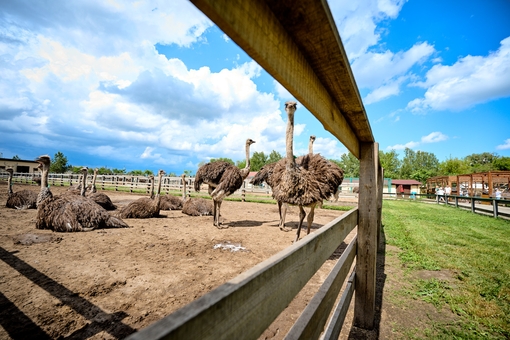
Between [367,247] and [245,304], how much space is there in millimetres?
2255

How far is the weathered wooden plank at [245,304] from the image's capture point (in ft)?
1.56

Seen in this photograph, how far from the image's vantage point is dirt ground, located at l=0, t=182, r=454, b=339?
244cm

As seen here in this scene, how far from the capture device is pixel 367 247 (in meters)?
2.52

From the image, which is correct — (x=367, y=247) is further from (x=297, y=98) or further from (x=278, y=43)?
(x=278, y=43)

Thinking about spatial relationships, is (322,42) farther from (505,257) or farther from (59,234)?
(59,234)

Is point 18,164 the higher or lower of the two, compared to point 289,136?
higher

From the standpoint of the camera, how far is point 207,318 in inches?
21.1

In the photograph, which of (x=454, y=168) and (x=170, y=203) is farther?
(x=454, y=168)

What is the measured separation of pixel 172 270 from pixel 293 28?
393 cm

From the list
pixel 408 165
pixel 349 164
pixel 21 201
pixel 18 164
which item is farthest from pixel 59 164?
pixel 408 165

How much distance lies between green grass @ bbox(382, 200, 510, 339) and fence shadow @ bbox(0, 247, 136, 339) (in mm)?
3361

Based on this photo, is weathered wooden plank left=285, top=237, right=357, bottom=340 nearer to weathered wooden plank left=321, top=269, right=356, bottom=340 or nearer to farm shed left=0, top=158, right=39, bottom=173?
weathered wooden plank left=321, top=269, right=356, bottom=340

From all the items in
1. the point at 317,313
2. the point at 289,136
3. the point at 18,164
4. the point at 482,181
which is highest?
the point at 18,164

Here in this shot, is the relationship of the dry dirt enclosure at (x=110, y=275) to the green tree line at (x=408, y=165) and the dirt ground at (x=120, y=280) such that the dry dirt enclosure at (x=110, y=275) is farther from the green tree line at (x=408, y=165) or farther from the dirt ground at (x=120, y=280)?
the green tree line at (x=408, y=165)
